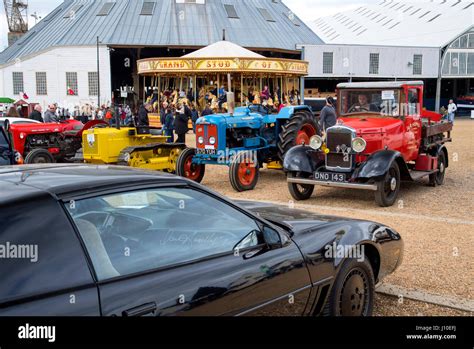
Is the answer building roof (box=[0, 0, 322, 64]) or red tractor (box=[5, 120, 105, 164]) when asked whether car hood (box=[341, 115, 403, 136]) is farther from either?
building roof (box=[0, 0, 322, 64])

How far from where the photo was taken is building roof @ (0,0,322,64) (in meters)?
40.5

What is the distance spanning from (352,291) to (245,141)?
804 cm

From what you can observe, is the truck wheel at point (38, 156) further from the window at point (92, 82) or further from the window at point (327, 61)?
the window at point (327, 61)

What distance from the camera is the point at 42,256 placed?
8.01 ft

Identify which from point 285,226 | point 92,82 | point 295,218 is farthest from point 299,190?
point 92,82

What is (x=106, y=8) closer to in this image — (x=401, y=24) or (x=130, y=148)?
(x=401, y=24)

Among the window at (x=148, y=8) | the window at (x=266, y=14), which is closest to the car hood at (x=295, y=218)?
the window at (x=148, y=8)

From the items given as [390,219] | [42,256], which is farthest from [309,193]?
[42,256]

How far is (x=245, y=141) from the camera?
465 inches

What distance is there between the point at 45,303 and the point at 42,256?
222 millimetres

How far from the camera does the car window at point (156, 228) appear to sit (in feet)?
8.98

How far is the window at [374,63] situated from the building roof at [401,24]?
6432mm

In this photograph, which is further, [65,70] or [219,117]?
[65,70]
